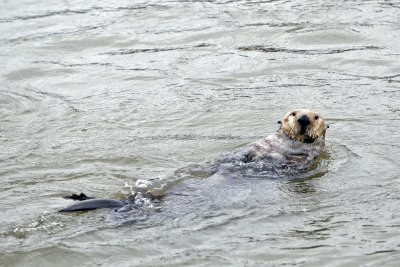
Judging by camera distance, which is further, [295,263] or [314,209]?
[314,209]

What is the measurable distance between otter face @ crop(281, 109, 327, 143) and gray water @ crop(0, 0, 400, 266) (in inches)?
12.7

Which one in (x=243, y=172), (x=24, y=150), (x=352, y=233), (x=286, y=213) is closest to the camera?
Answer: (x=352, y=233)

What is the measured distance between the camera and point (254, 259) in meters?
4.84

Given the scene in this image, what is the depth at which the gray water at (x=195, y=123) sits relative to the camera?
199 inches

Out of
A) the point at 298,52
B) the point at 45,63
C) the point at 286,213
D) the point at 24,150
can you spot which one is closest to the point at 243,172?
the point at 286,213

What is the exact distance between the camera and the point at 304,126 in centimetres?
674

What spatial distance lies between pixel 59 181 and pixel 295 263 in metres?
2.70

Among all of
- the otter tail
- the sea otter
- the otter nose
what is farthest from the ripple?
the otter tail

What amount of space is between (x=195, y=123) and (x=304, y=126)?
1.75m

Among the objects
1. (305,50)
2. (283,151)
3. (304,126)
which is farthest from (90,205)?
(305,50)

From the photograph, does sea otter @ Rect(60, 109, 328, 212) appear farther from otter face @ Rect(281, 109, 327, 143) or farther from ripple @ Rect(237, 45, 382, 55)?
ripple @ Rect(237, 45, 382, 55)

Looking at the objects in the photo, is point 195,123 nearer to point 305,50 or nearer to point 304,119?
point 304,119

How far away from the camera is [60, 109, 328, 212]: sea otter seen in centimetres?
632

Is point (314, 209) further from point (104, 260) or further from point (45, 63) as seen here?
point (45, 63)
